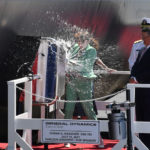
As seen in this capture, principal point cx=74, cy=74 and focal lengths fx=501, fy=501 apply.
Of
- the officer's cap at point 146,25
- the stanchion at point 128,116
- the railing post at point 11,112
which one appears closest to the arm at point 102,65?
the officer's cap at point 146,25

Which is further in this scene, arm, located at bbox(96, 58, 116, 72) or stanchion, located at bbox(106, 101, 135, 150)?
arm, located at bbox(96, 58, 116, 72)

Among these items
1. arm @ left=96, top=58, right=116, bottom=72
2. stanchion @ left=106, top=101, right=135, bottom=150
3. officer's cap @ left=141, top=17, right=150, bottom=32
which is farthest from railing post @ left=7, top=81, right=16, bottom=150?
arm @ left=96, top=58, right=116, bottom=72

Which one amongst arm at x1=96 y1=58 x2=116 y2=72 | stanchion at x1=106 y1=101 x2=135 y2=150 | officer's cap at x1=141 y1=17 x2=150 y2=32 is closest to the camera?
stanchion at x1=106 y1=101 x2=135 y2=150

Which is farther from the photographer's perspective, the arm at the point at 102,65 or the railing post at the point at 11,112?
the arm at the point at 102,65

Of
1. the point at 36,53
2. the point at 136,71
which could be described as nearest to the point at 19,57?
the point at 36,53

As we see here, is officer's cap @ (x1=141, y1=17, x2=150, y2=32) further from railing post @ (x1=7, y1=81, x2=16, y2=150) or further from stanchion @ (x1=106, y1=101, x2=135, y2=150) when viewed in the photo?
railing post @ (x1=7, y1=81, x2=16, y2=150)

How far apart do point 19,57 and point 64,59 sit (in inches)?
31.0

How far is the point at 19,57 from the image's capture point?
6.65m

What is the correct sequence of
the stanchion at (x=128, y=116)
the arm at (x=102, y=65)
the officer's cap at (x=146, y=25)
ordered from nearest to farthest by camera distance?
the stanchion at (x=128, y=116)
the officer's cap at (x=146, y=25)
the arm at (x=102, y=65)

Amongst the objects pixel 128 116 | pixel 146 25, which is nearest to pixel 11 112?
pixel 128 116

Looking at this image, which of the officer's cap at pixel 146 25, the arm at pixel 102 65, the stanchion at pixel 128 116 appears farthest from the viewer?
the arm at pixel 102 65

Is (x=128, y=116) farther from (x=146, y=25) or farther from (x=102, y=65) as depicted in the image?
(x=102, y=65)

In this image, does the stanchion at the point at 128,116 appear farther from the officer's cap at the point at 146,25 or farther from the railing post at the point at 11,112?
the railing post at the point at 11,112

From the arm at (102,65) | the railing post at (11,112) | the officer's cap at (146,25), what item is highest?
the officer's cap at (146,25)
